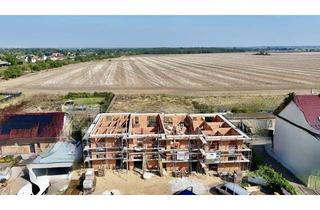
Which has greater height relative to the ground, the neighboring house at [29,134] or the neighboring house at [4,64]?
the neighboring house at [4,64]

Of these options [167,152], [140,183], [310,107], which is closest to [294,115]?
[310,107]

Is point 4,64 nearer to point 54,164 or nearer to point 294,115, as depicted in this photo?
point 54,164

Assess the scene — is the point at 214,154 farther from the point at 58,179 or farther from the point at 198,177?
the point at 58,179

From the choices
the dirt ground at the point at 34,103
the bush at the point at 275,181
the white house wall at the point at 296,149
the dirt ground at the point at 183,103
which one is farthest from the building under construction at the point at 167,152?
the dirt ground at the point at 34,103

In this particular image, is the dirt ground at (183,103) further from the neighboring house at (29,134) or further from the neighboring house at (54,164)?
the neighboring house at (54,164)

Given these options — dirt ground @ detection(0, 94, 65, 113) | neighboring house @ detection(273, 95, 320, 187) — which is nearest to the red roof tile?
neighboring house @ detection(273, 95, 320, 187)

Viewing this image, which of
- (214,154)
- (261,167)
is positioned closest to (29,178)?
(214,154)

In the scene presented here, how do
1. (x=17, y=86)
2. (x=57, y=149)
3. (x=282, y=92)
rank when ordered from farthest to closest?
(x=17, y=86) → (x=282, y=92) → (x=57, y=149)
